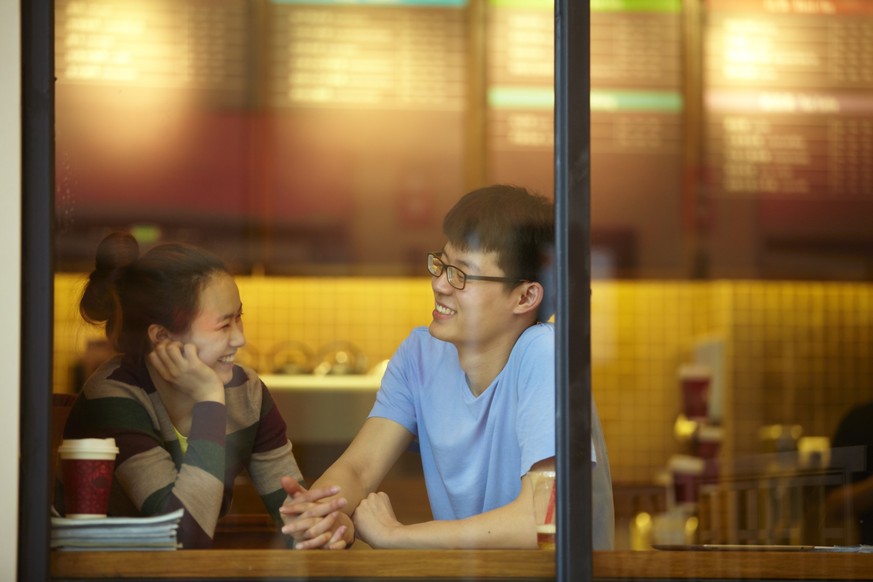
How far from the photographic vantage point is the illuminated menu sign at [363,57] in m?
3.81

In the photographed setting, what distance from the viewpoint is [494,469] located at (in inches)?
69.7

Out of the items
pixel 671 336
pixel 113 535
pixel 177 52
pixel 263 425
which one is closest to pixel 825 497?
pixel 263 425

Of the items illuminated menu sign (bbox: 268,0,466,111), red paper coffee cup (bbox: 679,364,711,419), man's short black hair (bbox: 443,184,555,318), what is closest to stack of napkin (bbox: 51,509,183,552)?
man's short black hair (bbox: 443,184,555,318)

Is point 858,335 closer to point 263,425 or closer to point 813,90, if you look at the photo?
point 813,90

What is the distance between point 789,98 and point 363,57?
1.40 m

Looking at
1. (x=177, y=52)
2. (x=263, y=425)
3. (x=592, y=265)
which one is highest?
(x=177, y=52)

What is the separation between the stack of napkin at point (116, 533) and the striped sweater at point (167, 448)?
1cm

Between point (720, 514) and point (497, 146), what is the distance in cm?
130

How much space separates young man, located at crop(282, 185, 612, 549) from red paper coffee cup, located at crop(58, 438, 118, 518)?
0.26 meters

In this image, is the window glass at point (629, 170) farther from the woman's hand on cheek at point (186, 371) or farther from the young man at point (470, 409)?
the woman's hand on cheek at point (186, 371)

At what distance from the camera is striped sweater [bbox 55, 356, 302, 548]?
1.66m

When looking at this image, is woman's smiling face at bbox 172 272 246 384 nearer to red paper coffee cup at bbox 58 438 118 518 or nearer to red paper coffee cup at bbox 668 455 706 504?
red paper coffee cup at bbox 58 438 118 518

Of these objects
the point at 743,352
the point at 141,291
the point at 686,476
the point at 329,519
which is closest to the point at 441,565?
the point at 329,519

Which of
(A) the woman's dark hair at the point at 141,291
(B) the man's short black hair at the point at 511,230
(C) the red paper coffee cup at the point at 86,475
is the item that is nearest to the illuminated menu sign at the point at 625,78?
(B) the man's short black hair at the point at 511,230
